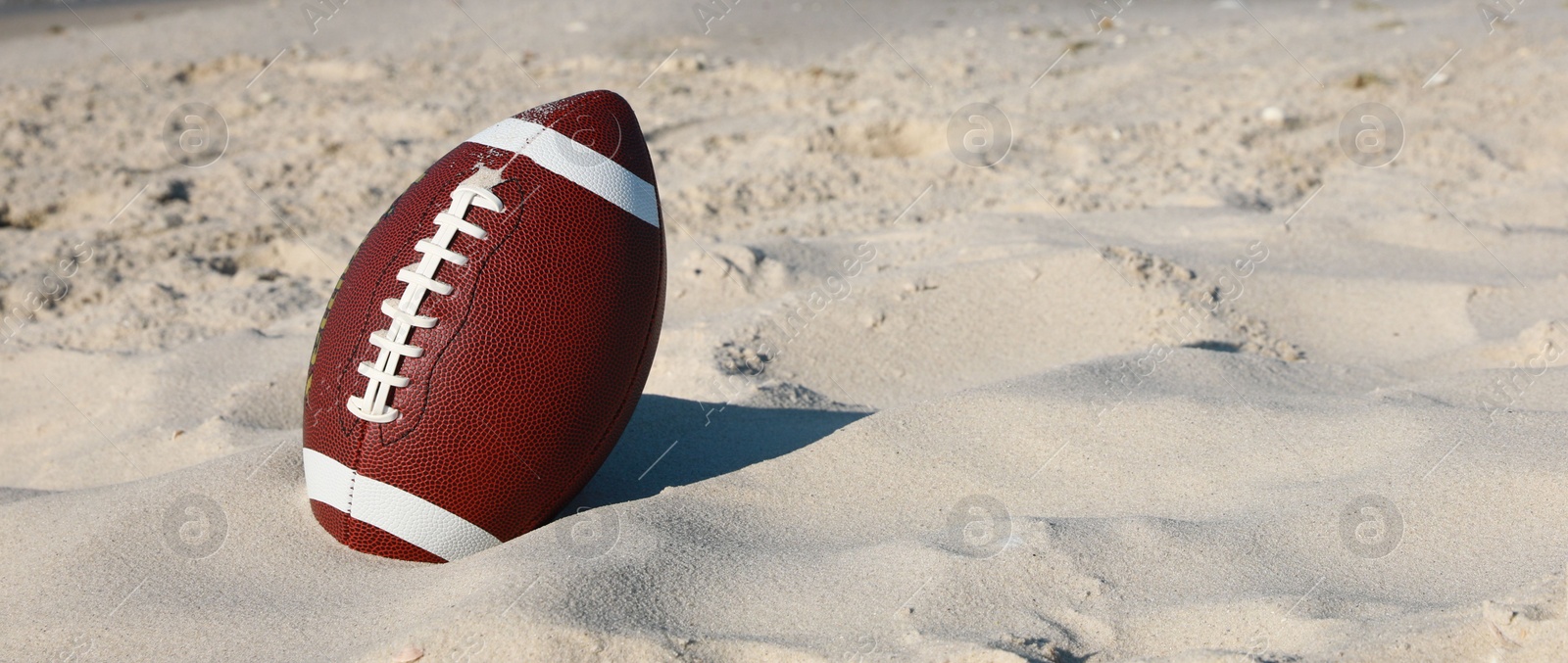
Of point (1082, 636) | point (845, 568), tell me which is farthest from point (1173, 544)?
point (845, 568)

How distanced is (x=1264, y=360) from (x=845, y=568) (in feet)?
6.89

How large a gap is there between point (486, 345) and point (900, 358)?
201cm

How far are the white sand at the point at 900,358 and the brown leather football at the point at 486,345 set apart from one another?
139 mm

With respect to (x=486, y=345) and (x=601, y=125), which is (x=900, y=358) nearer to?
(x=601, y=125)

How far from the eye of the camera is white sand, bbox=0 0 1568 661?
2594 mm

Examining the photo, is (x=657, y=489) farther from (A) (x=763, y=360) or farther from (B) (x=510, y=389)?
(A) (x=763, y=360)

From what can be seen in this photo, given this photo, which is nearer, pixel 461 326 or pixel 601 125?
pixel 461 326

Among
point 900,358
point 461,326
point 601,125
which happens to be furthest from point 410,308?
point 900,358

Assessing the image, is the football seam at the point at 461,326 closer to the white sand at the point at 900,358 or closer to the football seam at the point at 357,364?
the football seam at the point at 357,364

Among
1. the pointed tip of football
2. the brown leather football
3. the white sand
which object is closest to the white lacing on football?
the brown leather football

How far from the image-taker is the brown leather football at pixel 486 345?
2852mm

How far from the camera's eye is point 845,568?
2744 millimetres

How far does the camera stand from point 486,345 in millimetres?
2846

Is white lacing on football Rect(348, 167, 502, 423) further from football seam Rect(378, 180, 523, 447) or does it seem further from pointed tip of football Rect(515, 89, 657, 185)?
pointed tip of football Rect(515, 89, 657, 185)
